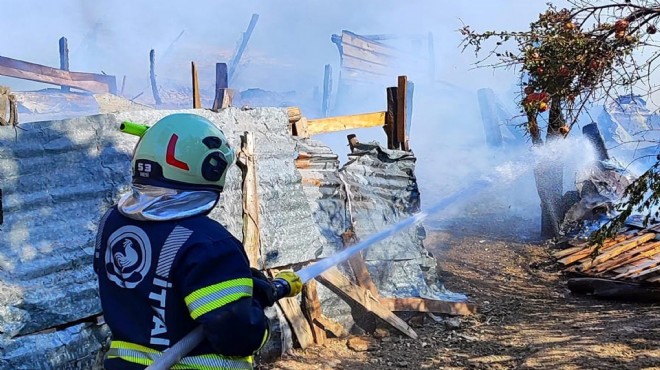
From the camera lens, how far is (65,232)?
4684 mm

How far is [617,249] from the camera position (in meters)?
8.34

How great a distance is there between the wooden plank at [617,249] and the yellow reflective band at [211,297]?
7244 millimetres

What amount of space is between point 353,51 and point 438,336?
1700 centimetres

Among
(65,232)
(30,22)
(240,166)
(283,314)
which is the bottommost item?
(283,314)

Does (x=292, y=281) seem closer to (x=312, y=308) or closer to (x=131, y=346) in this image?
(x=131, y=346)

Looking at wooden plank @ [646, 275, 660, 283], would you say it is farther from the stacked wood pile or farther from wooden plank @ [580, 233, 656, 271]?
wooden plank @ [580, 233, 656, 271]

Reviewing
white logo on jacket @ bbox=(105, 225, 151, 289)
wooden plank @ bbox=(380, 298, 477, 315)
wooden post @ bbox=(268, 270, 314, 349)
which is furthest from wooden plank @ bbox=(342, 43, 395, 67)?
white logo on jacket @ bbox=(105, 225, 151, 289)

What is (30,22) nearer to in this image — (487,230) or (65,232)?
(487,230)

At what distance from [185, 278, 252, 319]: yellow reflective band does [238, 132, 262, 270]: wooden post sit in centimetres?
369

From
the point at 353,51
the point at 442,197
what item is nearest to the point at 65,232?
the point at 442,197

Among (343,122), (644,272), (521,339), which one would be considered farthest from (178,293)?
(644,272)

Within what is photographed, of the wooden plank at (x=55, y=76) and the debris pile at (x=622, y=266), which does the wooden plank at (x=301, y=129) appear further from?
the wooden plank at (x=55, y=76)

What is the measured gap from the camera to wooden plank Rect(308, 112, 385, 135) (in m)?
7.11

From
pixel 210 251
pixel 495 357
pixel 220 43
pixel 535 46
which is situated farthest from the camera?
pixel 220 43
